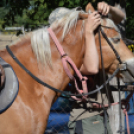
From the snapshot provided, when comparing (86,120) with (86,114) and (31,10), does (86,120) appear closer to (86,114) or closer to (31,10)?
(86,114)

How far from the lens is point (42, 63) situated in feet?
5.27

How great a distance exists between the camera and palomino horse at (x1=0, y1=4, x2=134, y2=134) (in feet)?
4.72

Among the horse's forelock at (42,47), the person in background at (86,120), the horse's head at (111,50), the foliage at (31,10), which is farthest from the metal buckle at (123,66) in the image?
the foliage at (31,10)

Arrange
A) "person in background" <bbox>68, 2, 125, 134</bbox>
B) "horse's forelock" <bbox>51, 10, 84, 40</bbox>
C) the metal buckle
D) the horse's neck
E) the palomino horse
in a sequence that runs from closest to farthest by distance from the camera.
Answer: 1. the palomino horse
2. the horse's neck
3. "horse's forelock" <bbox>51, 10, 84, 40</bbox>
4. the metal buckle
5. "person in background" <bbox>68, 2, 125, 134</bbox>

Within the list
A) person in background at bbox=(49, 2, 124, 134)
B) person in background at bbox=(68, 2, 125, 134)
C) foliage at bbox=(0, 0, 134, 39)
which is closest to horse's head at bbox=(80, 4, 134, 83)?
person in background at bbox=(49, 2, 124, 134)

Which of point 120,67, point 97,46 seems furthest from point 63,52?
point 120,67

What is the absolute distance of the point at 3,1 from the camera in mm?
3627

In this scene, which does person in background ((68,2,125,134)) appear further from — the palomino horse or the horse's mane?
the horse's mane

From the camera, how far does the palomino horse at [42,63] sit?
4.72ft

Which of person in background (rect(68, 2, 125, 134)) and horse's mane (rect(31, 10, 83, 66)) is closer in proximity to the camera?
horse's mane (rect(31, 10, 83, 66))

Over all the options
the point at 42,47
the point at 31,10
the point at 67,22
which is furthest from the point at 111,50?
the point at 31,10

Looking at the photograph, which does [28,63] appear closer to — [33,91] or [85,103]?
[33,91]

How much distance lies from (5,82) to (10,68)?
11 centimetres

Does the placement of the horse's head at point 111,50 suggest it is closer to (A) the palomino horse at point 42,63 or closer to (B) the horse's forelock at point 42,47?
(A) the palomino horse at point 42,63
